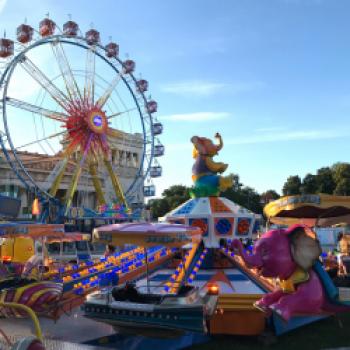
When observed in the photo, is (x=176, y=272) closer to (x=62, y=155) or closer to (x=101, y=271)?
(x=101, y=271)

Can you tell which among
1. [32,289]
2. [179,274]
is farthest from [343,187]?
[32,289]

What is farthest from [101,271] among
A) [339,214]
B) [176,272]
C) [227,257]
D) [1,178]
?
[1,178]

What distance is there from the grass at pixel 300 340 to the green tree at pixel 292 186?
44818mm

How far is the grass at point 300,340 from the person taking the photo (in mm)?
8203

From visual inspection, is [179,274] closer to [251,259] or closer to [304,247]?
[251,259]

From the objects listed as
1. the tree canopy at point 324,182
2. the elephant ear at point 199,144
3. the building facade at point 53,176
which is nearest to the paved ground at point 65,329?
the elephant ear at point 199,144

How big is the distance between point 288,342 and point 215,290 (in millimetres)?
2082

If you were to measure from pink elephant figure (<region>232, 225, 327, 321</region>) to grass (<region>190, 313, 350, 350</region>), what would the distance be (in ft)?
3.66

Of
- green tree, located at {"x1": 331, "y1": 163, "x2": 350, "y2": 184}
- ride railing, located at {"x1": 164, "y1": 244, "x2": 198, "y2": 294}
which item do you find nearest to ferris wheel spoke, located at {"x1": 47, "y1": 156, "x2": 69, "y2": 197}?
ride railing, located at {"x1": 164, "y1": 244, "x2": 198, "y2": 294}

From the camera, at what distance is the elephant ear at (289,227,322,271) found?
7.40 meters

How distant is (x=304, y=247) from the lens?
7457mm

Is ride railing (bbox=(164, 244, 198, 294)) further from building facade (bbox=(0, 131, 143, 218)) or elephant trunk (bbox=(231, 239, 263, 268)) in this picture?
building facade (bbox=(0, 131, 143, 218))

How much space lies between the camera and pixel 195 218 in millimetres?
10297

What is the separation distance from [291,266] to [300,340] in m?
2.12
